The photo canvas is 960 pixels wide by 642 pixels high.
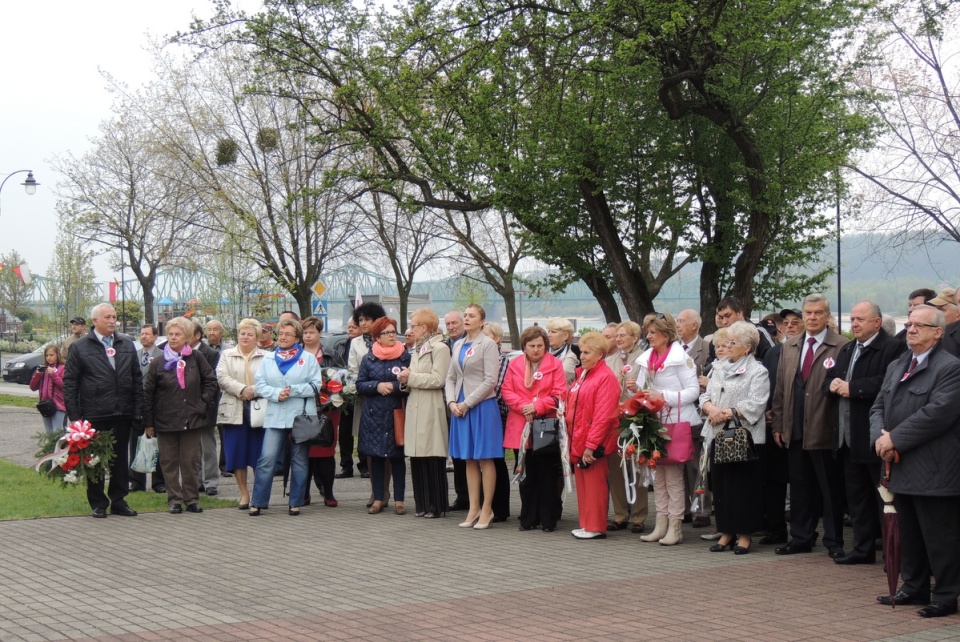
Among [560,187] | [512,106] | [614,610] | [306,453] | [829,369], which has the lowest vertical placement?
[614,610]

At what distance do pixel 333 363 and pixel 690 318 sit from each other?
190 inches

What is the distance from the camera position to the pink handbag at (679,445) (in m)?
9.66

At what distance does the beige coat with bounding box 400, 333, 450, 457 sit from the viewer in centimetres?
1105

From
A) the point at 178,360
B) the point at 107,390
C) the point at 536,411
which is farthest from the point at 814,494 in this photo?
the point at 107,390

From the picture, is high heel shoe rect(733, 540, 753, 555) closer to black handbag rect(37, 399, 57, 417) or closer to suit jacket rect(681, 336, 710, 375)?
suit jacket rect(681, 336, 710, 375)

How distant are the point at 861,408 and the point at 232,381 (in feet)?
21.0

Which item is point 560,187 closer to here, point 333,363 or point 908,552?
point 333,363

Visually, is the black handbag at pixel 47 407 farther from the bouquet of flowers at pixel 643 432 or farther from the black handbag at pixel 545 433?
the bouquet of flowers at pixel 643 432

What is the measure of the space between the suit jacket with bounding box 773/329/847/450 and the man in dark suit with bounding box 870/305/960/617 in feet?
4.49

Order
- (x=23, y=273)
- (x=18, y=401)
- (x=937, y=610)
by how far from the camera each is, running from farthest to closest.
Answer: (x=23, y=273) < (x=18, y=401) < (x=937, y=610)

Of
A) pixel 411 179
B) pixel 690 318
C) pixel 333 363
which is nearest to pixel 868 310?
pixel 690 318

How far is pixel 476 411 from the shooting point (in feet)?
35.4

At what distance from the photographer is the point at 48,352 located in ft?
50.9

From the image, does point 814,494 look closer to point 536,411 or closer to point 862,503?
point 862,503
